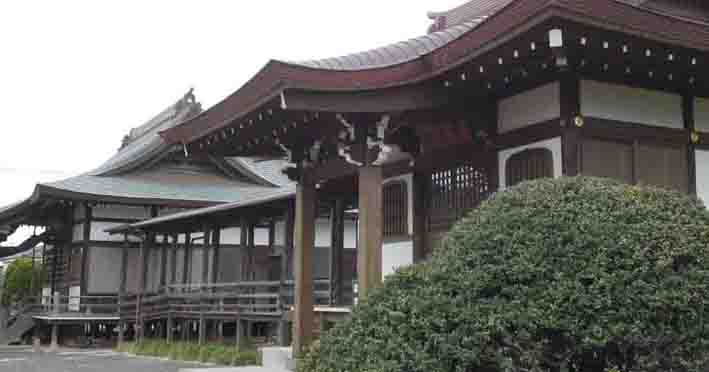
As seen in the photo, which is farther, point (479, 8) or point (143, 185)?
point (143, 185)

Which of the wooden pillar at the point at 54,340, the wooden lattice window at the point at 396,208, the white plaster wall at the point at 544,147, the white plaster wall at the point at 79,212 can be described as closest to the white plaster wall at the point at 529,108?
the white plaster wall at the point at 544,147

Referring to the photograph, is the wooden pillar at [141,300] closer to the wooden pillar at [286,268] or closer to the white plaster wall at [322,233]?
the wooden pillar at [286,268]

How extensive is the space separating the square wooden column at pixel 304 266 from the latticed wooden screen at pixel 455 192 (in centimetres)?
177

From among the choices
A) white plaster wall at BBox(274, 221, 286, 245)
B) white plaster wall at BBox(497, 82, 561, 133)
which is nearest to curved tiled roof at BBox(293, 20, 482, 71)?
white plaster wall at BBox(497, 82, 561, 133)

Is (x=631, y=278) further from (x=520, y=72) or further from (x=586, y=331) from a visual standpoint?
(x=520, y=72)

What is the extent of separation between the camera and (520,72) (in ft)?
28.2

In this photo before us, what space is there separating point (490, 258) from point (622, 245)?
3.28 ft

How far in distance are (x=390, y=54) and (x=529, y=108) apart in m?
2.19

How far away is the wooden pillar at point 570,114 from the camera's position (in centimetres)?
867

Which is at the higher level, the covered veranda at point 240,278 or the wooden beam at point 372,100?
the wooden beam at point 372,100

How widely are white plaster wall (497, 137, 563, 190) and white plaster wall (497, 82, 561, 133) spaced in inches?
9.7

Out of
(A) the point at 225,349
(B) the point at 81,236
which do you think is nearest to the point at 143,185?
(B) the point at 81,236

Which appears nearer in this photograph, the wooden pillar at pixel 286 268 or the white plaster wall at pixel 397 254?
the white plaster wall at pixel 397 254

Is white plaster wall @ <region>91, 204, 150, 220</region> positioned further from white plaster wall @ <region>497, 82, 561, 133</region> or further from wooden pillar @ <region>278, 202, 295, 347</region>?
white plaster wall @ <region>497, 82, 561, 133</region>
